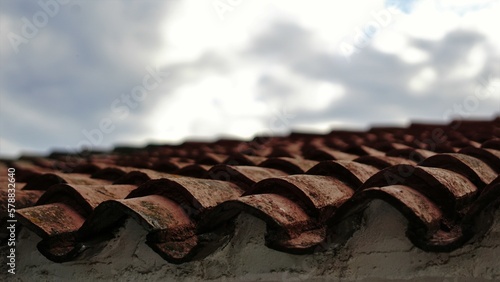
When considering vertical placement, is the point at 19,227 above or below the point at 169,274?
above

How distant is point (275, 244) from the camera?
2.12 m

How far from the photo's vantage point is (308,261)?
2.24 m

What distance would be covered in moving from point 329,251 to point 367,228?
6.8 inches

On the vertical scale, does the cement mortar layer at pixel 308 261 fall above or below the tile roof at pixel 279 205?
below

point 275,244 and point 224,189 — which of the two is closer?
point 275,244

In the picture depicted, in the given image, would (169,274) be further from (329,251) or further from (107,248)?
(329,251)

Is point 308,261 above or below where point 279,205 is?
below

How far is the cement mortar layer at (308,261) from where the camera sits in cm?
200

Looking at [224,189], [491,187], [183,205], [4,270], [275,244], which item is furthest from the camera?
[4,270]

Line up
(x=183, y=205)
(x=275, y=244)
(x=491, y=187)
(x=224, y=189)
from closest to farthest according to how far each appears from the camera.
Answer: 1. (x=491, y=187)
2. (x=275, y=244)
3. (x=183, y=205)
4. (x=224, y=189)

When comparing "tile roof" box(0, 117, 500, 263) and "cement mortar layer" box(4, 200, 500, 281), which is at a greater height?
"tile roof" box(0, 117, 500, 263)

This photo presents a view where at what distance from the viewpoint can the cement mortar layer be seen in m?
2.00

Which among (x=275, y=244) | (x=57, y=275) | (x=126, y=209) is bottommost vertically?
(x=57, y=275)

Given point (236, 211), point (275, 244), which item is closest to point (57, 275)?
point (236, 211)
